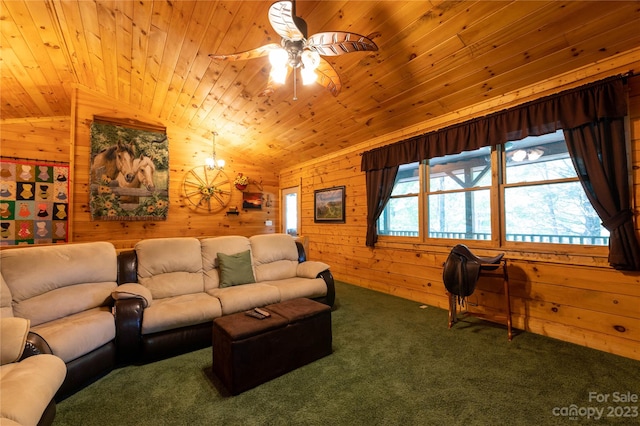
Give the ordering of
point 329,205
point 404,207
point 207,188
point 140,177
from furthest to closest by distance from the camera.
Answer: point 207,188 < point 329,205 < point 140,177 < point 404,207

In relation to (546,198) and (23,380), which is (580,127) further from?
(23,380)

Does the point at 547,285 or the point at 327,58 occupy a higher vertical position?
the point at 327,58

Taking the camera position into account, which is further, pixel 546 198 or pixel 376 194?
pixel 376 194

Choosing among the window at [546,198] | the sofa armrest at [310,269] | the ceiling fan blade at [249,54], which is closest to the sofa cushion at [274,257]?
the sofa armrest at [310,269]

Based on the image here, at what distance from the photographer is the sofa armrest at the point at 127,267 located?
2.62 meters

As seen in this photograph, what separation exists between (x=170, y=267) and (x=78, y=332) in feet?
3.57

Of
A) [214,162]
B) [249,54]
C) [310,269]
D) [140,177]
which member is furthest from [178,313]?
[214,162]

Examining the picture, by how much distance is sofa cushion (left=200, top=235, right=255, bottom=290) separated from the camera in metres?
3.07

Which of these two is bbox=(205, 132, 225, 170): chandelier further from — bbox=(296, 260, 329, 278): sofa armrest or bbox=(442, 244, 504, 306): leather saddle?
bbox=(442, 244, 504, 306): leather saddle

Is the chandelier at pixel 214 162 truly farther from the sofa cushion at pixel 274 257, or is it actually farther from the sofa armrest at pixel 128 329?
the sofa armrest at pixel 128 329

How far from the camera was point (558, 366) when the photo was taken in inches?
81.7

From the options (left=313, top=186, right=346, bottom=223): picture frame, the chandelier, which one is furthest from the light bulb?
the chandelier

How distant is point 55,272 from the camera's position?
2.22 metres

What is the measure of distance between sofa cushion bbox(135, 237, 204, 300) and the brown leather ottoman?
3.34ft
